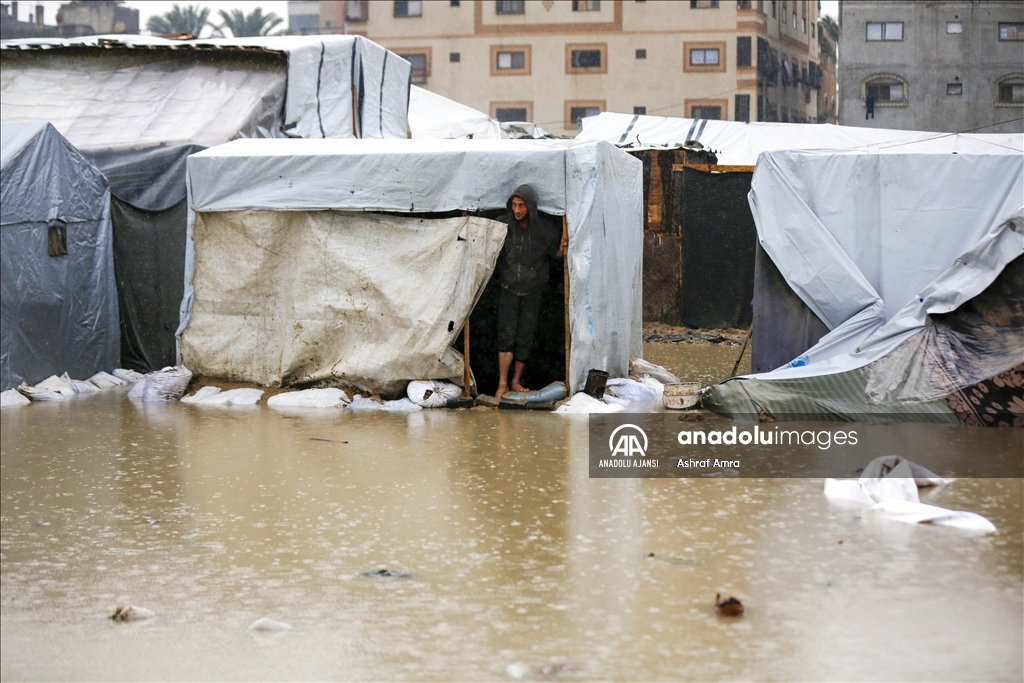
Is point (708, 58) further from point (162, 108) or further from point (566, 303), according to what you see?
point (566, 303)

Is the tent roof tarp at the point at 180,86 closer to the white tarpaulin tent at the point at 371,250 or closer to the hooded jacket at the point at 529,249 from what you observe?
the white tarpaulin tent at the point at 371,250

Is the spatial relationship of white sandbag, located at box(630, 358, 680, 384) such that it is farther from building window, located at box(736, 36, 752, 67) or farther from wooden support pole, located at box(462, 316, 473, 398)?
building window, located at box(736, 36, 752, 67)

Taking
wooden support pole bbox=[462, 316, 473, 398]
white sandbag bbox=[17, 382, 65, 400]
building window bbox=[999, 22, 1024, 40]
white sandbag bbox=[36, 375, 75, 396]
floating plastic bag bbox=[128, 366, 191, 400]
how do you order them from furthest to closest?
building window bbox=[999, 22, 1024, 40]
white sandbag bbox=[36, 375, 75, 396]
floating plastic bag bbox=[128, 366, 191, 400]
white sandbag bbox=[17, 382, 65, 400]
wooden support pole bbox=[462, 316, 473, 398]

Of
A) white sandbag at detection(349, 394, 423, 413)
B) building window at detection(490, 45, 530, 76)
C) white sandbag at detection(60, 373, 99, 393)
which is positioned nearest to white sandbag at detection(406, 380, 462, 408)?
white sandbag at detection(349, 394, 423, 413)

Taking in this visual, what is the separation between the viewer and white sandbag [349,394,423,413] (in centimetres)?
930

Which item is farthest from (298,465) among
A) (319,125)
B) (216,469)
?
(319,125)

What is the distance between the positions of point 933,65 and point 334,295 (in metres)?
37.3

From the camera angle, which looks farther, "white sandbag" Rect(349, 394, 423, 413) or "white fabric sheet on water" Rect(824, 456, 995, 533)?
"white sandbag" Rect(349, 394, 423, 413)

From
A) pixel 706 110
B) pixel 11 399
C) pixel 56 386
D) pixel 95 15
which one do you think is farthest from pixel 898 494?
pixel 95 15

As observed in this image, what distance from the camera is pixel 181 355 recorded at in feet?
33.5

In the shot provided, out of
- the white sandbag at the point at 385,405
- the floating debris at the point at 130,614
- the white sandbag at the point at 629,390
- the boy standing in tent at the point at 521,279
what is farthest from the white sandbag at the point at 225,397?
the floating debris at the point at 130,614

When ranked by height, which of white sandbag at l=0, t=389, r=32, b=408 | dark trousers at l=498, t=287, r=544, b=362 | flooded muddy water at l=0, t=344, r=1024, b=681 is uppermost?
dark trousers at l=498, t=287, r=544, b=362

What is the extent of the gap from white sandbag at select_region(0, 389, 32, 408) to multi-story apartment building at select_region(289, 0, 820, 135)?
41.2 m

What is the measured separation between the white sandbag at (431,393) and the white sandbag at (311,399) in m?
0.56
